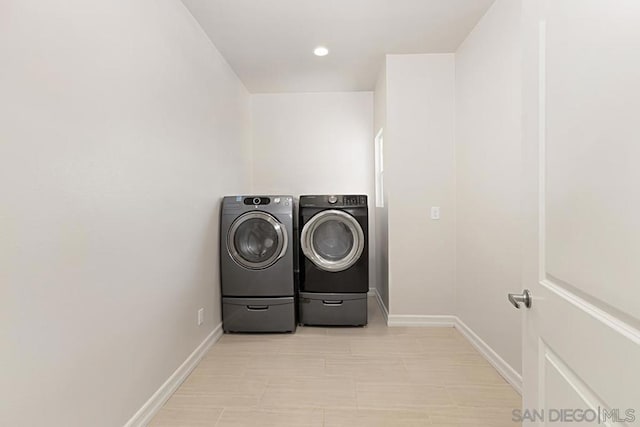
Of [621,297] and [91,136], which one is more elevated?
[91,136]

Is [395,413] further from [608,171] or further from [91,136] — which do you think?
[91,136]

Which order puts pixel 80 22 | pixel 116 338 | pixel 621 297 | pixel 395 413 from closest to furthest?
pixel 621 297
pixel 80 22
pixel 116 338
pixel 395 413

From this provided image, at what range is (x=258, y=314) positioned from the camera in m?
2.89

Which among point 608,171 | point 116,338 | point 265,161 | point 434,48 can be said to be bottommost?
point 116,338

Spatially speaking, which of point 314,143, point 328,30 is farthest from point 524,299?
point 314,143

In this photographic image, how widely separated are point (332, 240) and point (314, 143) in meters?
Result: 1.51

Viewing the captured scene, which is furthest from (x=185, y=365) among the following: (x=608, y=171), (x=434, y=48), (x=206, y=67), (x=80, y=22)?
(x=434, y=48)

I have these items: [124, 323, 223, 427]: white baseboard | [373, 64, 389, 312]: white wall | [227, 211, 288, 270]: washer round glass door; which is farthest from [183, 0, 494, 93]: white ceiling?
[124, 323, 223, 427]: white baseboard

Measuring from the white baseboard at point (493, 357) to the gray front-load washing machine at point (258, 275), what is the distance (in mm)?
1436

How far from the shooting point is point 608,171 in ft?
2.11

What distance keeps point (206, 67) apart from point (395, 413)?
268cm

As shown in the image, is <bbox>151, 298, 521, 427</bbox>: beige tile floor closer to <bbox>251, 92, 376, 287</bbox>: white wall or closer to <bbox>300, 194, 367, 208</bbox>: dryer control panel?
<bbox>300, 194, 367, 208</bbox>: dryer control panel

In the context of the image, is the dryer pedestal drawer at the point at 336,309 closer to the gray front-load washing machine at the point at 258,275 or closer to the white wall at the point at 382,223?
the gray front-load washing machine at the point at 258,275

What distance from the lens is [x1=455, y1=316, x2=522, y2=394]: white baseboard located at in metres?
2.00
